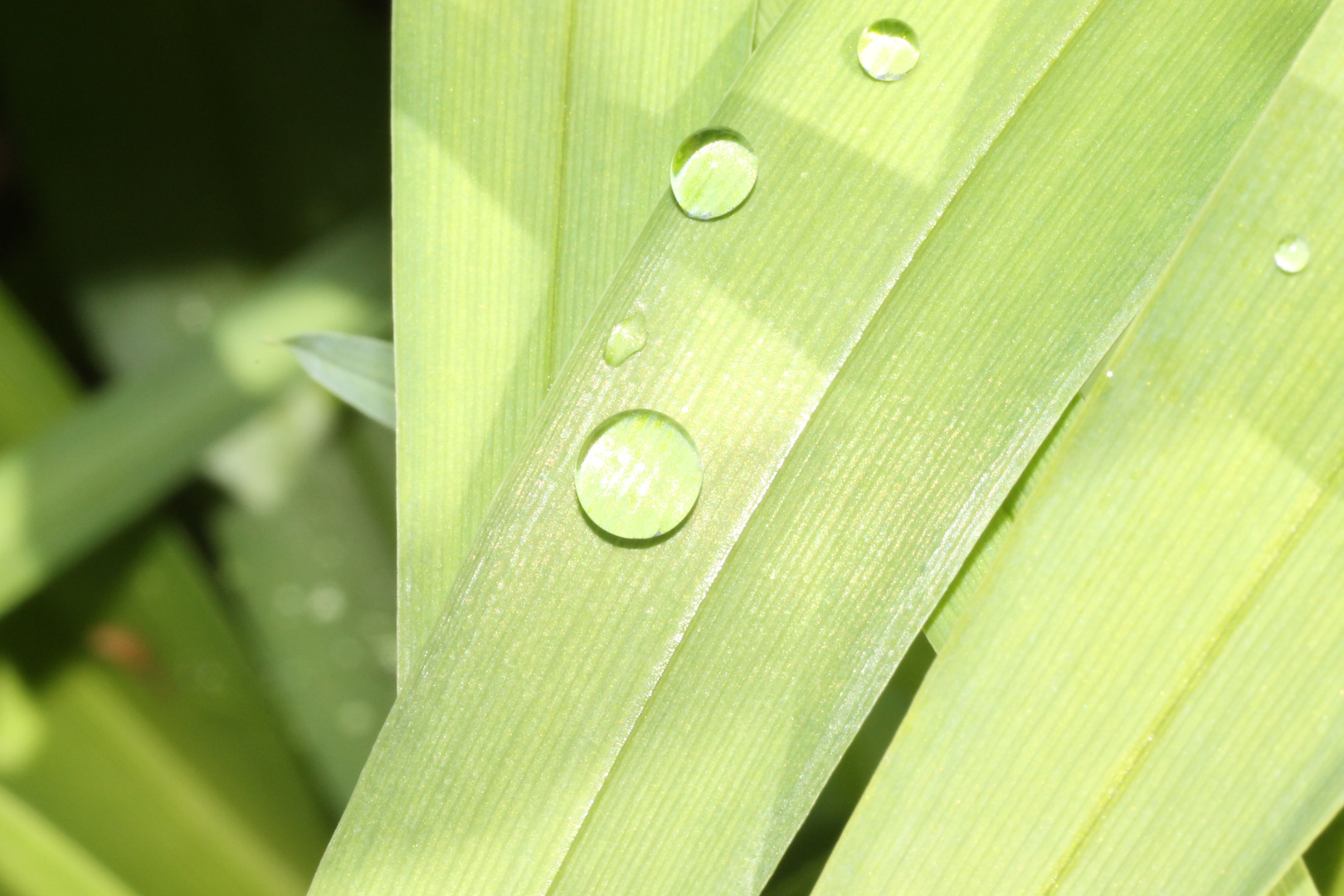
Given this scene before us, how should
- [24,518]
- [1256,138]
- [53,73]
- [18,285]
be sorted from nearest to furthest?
1. [1256,138]
2. [24,518]
3. [53,73]
4. [18,285]

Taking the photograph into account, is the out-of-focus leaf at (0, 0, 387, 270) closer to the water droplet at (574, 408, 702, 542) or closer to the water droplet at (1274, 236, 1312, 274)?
the water droplet at (574, 408, 702, 542)

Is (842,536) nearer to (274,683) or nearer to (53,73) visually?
(274,683)

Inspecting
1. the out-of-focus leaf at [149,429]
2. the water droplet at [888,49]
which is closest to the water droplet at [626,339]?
the water droplet at [888,49]

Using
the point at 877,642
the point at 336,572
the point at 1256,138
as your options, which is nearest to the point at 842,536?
the point at 877,642

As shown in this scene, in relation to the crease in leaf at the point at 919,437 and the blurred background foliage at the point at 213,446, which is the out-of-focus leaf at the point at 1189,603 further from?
the blurred background foliage at the point at 213,446

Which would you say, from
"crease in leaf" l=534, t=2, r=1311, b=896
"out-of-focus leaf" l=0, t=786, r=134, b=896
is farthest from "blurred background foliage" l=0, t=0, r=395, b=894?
"crease in leaf" l=534, t=2, r=1311, b=896

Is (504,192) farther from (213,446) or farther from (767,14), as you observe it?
(213,446)

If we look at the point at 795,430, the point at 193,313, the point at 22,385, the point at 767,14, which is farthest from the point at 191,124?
the point at 795,430

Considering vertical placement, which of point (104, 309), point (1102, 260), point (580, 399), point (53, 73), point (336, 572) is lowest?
point (580, 399)
